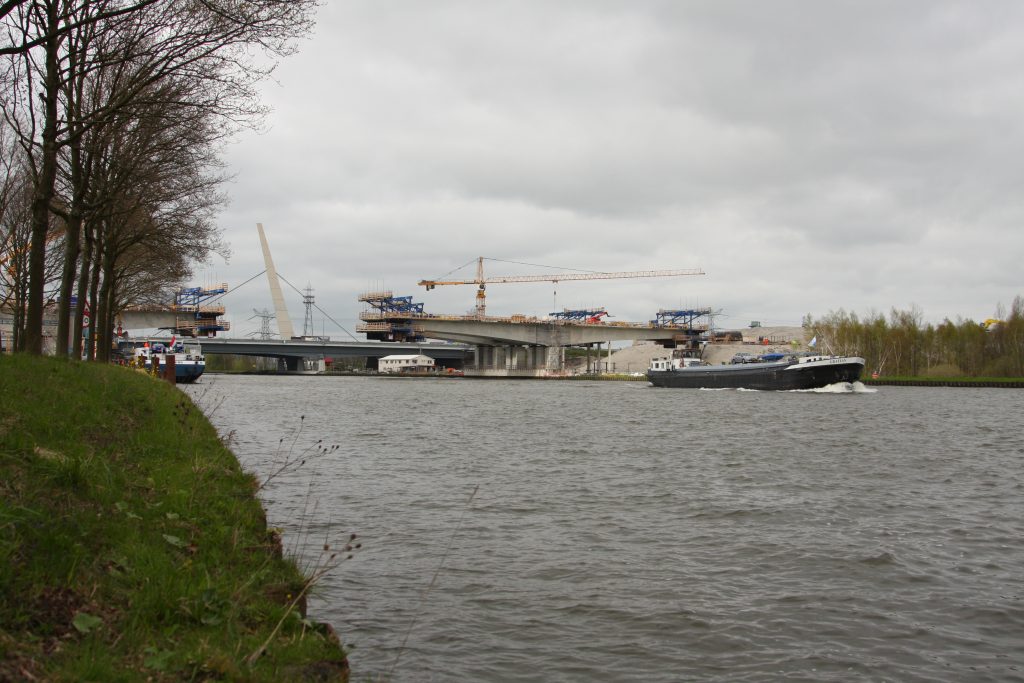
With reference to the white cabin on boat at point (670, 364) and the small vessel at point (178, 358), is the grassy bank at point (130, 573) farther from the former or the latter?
the white cabin on boat at point (670, 364)

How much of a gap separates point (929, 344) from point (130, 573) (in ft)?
420

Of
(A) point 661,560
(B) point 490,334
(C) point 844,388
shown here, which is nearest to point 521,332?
(B) point 490,334

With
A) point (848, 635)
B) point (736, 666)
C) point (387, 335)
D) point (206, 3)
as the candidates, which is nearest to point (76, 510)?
point (736, 666)

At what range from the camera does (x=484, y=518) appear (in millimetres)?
15555

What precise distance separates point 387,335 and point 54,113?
15099 cm

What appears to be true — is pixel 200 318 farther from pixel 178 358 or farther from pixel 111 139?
pixel 111 139

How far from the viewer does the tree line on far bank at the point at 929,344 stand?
10844 cm

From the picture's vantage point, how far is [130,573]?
6945 millimetres

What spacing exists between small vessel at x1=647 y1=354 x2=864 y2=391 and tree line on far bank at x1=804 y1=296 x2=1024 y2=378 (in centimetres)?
2856

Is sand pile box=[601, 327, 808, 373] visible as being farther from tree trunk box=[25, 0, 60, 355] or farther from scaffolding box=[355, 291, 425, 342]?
tree trunk box=[25, 0, 60, 355]

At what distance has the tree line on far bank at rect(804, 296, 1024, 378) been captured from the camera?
108 metres

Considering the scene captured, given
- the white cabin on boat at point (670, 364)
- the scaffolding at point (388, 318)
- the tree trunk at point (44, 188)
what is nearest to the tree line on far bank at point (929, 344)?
the white cabin on boat at point (670, 364)

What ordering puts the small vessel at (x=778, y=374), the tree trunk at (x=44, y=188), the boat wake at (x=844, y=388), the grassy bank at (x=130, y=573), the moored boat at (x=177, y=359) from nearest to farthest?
the grassy bank at (x=130, y=573)
the tree trunk at (x=44, y=188)
the moored boat at (x=177, y=359)
the boat wake at (x=844, y=388)
the small vessel at (x=778, y=374)

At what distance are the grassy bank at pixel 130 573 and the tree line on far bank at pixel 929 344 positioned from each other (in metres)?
118
